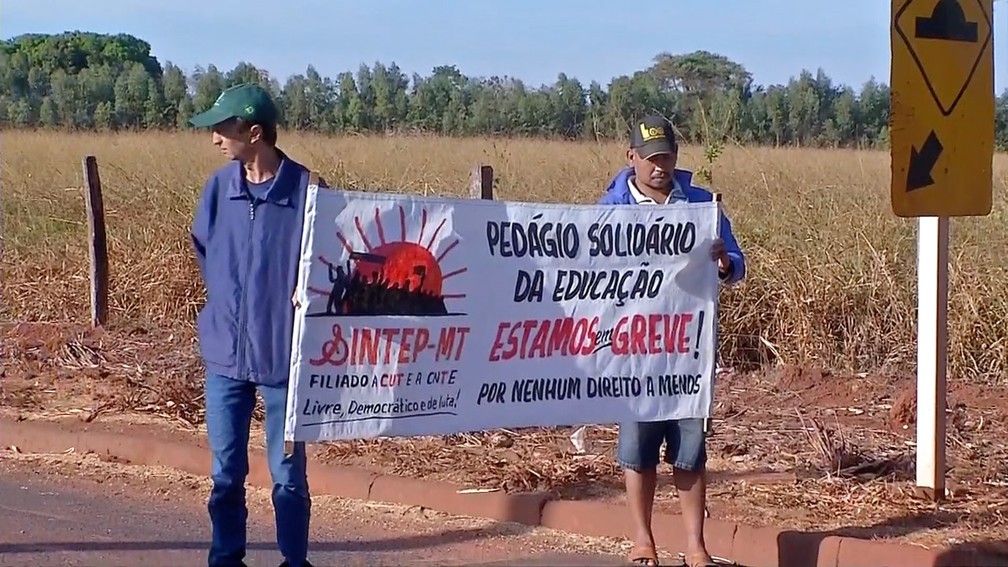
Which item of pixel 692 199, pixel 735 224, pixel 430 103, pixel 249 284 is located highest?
pixel 430 103

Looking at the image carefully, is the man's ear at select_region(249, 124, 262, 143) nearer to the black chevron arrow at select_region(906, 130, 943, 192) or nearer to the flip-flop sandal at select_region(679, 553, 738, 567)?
the flip-flop sandal at select_region(679, 553, 738, 567)

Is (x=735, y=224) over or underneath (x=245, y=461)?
over

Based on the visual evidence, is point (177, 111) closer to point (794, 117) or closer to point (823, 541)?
point (794, 117)

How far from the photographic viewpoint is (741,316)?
381 inches

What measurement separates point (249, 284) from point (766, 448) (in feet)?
11.6

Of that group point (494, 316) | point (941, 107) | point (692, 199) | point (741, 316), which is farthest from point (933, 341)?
point (741, 316)

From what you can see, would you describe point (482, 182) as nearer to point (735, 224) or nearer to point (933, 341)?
point (735, 224)

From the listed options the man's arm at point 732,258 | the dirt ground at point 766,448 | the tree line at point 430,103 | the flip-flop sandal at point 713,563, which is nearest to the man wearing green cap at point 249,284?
the flip-flop sandal at point 713,563

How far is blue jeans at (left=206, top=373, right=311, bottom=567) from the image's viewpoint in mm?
5047

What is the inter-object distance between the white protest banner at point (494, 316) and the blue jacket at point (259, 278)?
0.08 metres

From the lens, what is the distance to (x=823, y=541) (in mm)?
5680

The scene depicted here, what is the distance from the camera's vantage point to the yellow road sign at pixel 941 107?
232 inches

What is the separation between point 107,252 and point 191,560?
6.49 metres

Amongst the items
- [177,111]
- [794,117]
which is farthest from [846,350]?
[177,111]
